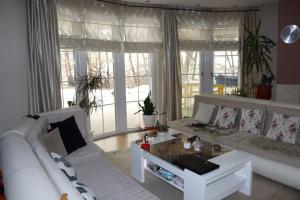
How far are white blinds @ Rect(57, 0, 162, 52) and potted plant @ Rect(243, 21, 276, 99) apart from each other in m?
1.90

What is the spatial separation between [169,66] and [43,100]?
263cm

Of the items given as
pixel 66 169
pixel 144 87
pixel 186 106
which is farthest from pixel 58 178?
pixel 186 106

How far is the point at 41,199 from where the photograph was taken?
1062 millimetres

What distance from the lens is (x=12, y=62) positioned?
3.52 m

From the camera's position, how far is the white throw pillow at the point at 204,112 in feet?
13.2

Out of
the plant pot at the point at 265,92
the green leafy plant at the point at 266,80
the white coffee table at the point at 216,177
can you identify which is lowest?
the white coffee table at the point at 216,177

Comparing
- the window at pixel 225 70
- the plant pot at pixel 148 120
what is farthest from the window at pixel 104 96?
the window at pixel 225 70

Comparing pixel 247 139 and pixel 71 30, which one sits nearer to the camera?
pixel 247 139

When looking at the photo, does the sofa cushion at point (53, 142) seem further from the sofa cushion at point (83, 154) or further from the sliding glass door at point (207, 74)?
the sliding glass door at point (207, 74)

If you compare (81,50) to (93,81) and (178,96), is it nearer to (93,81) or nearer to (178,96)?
(93,81)

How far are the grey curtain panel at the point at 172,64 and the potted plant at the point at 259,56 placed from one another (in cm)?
149

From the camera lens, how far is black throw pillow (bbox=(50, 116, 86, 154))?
9.16ft

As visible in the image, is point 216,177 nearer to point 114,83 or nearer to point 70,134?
point 70,134

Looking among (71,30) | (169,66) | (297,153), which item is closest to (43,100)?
(71,30)
